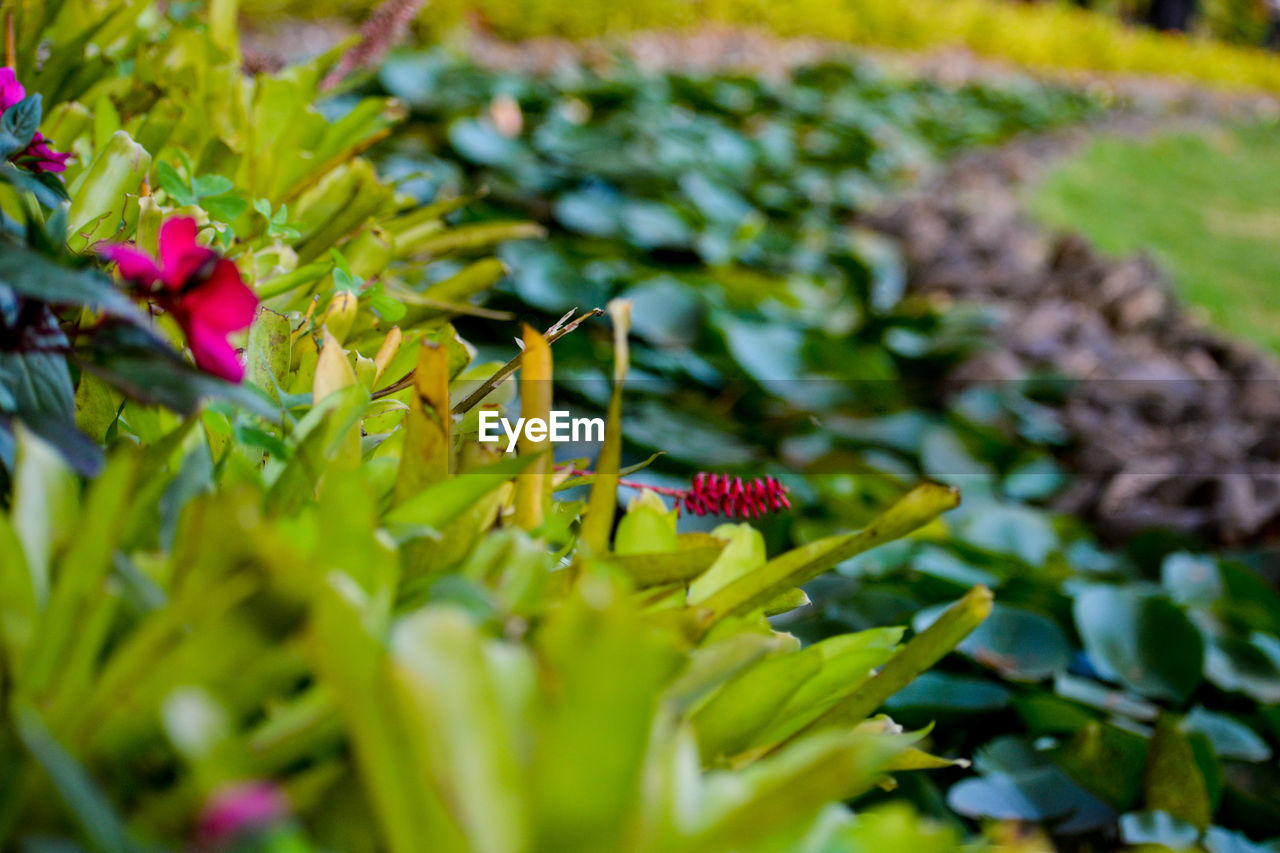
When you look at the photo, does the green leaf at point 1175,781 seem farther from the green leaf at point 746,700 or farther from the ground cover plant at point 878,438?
the green leaf at point 746,700

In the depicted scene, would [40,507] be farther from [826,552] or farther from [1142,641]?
[1142,641]

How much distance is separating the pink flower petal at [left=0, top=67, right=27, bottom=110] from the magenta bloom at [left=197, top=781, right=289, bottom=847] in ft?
1.77

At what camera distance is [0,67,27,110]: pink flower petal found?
2.14ft

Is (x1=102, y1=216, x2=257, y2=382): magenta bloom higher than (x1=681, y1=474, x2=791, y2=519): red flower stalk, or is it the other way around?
(x1=102, y1=216, x2=257, y2=382): magenta bloom

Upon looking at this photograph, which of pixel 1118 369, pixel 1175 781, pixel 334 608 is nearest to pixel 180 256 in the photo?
pixel 334 608

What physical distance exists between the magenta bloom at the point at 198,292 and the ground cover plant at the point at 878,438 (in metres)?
0.77

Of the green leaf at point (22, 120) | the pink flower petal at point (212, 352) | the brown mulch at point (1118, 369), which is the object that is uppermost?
the green leaf at point (22, 120)

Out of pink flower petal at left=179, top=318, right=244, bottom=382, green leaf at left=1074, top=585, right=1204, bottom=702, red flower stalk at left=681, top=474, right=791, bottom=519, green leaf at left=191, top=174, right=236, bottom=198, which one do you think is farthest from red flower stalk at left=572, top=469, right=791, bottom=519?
green leaf at left=1074, top=585, right=1204, bottom=702

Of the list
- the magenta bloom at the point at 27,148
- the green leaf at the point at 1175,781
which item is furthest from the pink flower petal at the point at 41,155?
the green leaf at the point at 1175,781

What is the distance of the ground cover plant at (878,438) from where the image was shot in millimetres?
1038

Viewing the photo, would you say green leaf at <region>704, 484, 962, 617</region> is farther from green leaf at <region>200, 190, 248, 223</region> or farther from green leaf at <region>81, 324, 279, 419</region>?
green leaf at <region>200, 190, 248, 223</region>

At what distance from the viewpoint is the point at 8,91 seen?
658mm

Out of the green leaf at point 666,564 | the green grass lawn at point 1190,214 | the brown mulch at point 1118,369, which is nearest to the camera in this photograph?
the green leaf at point 666,564

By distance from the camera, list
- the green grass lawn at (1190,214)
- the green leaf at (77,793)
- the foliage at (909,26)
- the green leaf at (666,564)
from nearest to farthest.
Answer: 1. the green leaf at (77,793)
2. the green leaf at (666,564)
3. the foliage at (909,26)
4. the green grass lawn at (1190,214)
